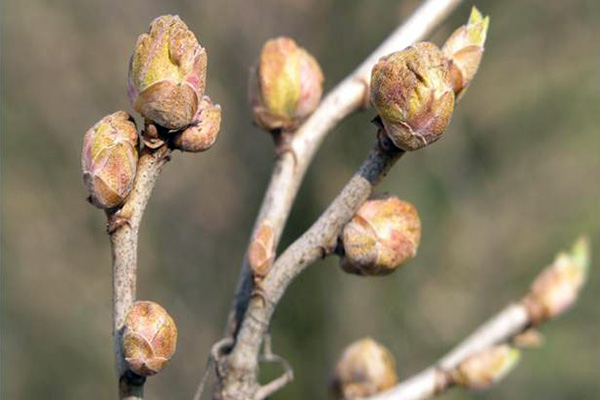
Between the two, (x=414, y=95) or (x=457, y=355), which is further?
(x=457, y=355)

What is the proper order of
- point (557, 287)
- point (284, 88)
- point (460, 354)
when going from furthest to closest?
1. point (557, 287)
2. point (460, 354)
3. point (284, 88)

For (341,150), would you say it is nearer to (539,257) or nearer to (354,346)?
(539,257)

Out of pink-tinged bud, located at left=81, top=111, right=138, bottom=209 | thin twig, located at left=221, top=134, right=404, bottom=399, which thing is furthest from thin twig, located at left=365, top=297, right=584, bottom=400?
pink-tinged bud, located at left=81, top=111, right=138, bottom=209

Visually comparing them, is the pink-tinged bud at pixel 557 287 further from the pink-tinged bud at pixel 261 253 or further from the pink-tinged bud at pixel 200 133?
the pink-tinged bud at pixel 200 133

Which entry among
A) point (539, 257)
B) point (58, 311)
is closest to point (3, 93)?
point (58, 311)

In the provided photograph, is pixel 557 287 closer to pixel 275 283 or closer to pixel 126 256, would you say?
pixel 275 283

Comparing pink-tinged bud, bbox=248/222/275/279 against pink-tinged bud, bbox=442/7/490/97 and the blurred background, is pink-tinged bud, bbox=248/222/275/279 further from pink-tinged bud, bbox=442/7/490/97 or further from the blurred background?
the blurred background

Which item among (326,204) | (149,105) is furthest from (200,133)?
(326,204)
